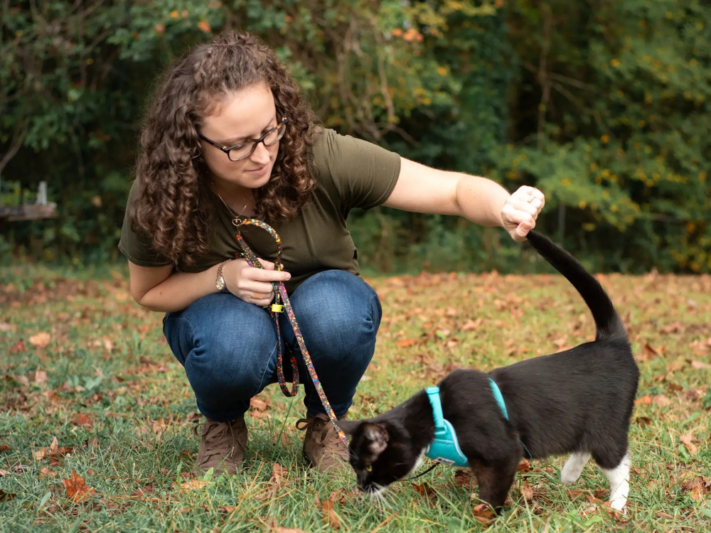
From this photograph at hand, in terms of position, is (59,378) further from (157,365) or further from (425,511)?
(425,511)

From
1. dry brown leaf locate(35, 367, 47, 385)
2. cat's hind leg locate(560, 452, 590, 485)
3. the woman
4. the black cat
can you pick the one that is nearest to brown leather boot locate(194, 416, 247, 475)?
the woman

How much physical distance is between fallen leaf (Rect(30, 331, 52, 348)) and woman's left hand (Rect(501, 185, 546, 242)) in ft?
11.4

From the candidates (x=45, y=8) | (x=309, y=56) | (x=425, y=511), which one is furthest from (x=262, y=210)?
(x=45, y=8)

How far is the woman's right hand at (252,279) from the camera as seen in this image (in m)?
2.24

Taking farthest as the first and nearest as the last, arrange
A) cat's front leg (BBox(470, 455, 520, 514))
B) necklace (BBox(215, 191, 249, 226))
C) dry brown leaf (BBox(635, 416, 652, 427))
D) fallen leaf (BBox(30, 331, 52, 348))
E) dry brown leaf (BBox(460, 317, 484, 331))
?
dry brown leaf (BBox(460, 317, 484, 331)) < fallen leaf (BBox(30, 331, 52, 348)) < dry brown leaf (BBox(635, 416, 652, 427)) < necklace (BBox(215, 191, 249, 226)) < cat's front leg (BBox(470, 455, 520, 514))

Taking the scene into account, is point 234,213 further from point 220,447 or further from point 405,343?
point 405,343

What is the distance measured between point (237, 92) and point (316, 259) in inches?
26.1

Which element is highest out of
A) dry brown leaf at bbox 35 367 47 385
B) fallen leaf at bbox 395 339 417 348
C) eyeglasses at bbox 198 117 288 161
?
eyeglasses at bbox 198 117 288 161

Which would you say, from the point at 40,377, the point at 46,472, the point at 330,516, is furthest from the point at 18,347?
the point at 330,516

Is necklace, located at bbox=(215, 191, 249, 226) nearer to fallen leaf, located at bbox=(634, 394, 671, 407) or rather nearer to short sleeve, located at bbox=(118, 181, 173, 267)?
short sleeve, located at bbox=(118, 181, 173, 267)

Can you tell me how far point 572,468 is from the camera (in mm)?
2193

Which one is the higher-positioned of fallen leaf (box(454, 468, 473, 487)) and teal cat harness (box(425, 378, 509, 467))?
teal cat harness (box(425, 378, 509, 467))

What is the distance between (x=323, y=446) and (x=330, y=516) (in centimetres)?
55

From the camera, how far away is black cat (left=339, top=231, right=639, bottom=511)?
72.9 inches
